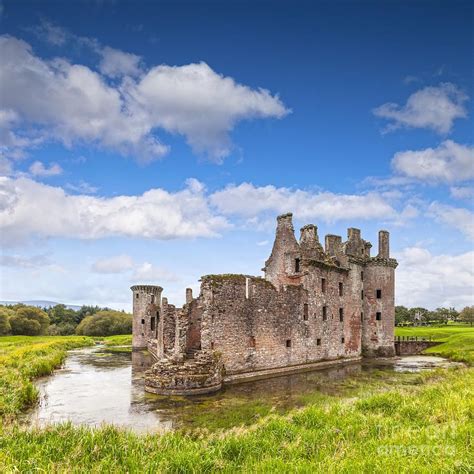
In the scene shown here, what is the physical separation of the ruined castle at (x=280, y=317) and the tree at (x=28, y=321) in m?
31.7

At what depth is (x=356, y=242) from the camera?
38969 mm

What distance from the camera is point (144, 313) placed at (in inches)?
1802

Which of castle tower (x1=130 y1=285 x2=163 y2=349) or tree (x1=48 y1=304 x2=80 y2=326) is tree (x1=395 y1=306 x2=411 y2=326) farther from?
tree (x1=48 y1=304 x2=80 y2=326)

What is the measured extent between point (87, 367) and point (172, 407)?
14.7 metres

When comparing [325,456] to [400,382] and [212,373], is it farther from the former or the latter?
[400,382]

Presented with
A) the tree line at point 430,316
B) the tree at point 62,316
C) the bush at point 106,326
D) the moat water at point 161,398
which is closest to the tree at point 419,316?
the tree line at point 430,316

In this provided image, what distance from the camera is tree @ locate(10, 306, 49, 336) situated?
67125 mm

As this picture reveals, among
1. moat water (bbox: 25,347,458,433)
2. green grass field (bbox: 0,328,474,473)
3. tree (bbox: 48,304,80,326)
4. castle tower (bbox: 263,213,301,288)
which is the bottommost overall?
tree (bbox: 48,304,80,326)

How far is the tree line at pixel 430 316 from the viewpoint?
8800cm

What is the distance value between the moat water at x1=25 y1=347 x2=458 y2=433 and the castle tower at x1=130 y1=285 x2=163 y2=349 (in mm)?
14855

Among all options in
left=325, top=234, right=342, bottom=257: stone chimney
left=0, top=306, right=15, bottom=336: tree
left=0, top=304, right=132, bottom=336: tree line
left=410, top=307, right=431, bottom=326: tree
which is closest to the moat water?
left=325, top=234, right=342, bottom=257: stone chimney

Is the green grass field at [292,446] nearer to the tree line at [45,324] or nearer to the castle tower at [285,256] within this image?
the castle tower at [285,256]

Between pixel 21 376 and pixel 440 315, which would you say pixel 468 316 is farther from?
pixel 21 376

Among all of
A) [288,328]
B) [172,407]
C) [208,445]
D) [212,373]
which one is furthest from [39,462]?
[288,328]
